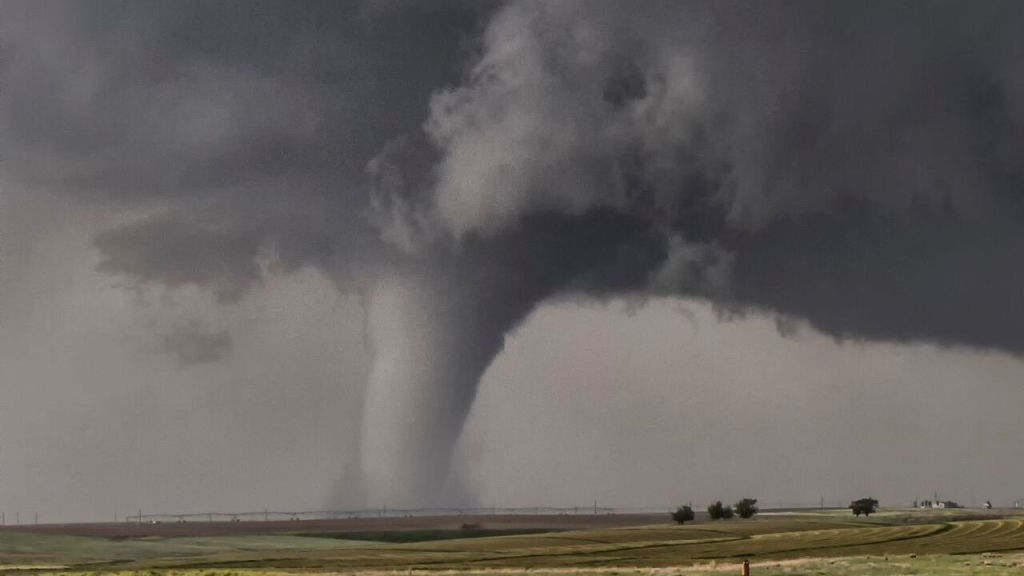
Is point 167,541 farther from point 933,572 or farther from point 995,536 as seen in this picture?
point 933,572

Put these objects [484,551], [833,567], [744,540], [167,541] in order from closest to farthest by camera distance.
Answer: [833,567] < [484,551] < [744,540] < [167,541]

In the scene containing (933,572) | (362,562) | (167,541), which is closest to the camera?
(933,572)

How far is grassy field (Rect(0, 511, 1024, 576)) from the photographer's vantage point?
87.5 metres

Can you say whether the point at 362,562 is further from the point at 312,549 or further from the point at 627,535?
the point at 627,535

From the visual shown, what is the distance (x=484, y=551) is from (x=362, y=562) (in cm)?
1951

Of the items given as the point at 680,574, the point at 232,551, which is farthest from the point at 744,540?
the point at 680,574

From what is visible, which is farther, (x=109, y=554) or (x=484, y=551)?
(x=109, y=554)

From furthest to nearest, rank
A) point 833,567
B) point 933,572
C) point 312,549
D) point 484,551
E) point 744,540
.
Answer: point 312,549 < point 744,540 < point 484,551 < point 833,567 < point 933,572

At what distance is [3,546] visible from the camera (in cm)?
17562

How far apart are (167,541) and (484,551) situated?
72918 millimetres

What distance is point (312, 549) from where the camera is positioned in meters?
168

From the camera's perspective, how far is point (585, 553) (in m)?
130

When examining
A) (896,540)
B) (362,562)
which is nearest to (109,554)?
(362,562)

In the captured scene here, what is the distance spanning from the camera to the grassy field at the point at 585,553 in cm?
8750
